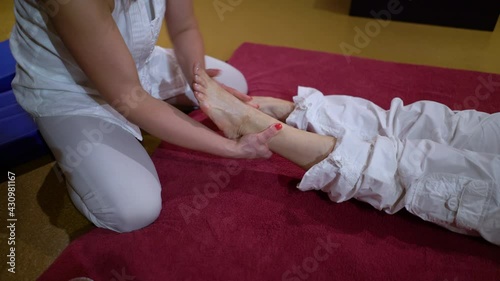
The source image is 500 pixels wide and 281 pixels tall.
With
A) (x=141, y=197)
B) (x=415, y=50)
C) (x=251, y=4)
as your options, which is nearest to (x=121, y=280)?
(x=141, y=197)

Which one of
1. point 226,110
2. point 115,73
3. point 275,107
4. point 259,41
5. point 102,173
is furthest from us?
point 259,41

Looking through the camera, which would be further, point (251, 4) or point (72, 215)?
point (251, 4)

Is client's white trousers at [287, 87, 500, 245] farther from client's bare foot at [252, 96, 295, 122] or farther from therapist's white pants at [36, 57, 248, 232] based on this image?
therapist's white pants at [36, 57, 248, 232]

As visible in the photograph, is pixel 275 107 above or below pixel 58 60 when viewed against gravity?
below

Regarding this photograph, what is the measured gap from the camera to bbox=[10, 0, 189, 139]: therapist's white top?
2.62ft

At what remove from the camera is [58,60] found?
0.84 m

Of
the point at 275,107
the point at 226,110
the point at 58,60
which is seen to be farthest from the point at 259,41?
the point at 58,60

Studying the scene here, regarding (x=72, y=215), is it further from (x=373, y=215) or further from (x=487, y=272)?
(x=487, y=272)

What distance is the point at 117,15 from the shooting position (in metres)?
0.82

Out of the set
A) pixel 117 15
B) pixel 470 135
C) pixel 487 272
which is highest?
pixel 117 15

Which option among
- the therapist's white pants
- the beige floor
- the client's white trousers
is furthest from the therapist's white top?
the client's white trousers

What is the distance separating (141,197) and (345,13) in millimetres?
1735

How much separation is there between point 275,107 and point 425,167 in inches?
18.9

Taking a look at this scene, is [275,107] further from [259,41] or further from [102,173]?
[259,41]
